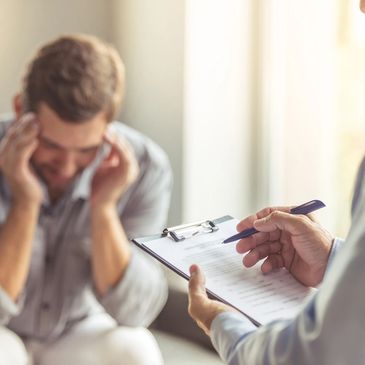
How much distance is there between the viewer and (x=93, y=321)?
1125 mm

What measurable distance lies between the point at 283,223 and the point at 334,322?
374mm

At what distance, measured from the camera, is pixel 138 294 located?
1.16 metres

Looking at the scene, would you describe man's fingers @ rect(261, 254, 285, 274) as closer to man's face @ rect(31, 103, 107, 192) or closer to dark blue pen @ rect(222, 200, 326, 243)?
dark blue pen @ rect(222, 200, 326, 243)

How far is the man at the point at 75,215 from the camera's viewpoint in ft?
3.38

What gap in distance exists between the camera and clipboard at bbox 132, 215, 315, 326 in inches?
29.9

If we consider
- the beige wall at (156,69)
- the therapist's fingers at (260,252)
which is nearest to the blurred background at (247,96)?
the beige wall at (156,69)

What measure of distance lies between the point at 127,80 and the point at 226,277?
431mm

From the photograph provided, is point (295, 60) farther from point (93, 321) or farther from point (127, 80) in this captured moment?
point (93, 321)

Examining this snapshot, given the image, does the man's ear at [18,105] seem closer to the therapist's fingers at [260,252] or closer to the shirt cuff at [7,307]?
the shirt cuff at [7,307]

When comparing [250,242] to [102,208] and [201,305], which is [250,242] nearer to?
[201,305]

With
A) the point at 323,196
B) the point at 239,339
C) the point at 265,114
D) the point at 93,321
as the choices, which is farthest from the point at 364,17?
the point at 239,339

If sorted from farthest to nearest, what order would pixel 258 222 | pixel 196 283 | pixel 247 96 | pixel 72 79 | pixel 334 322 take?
pixel 247 96, pixel 72 79, pixel 258 222, pixel 196 283, pixel 334 322

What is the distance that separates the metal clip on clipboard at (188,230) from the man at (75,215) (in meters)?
0.22

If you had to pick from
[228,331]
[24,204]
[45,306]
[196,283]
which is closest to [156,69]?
[24,204]
